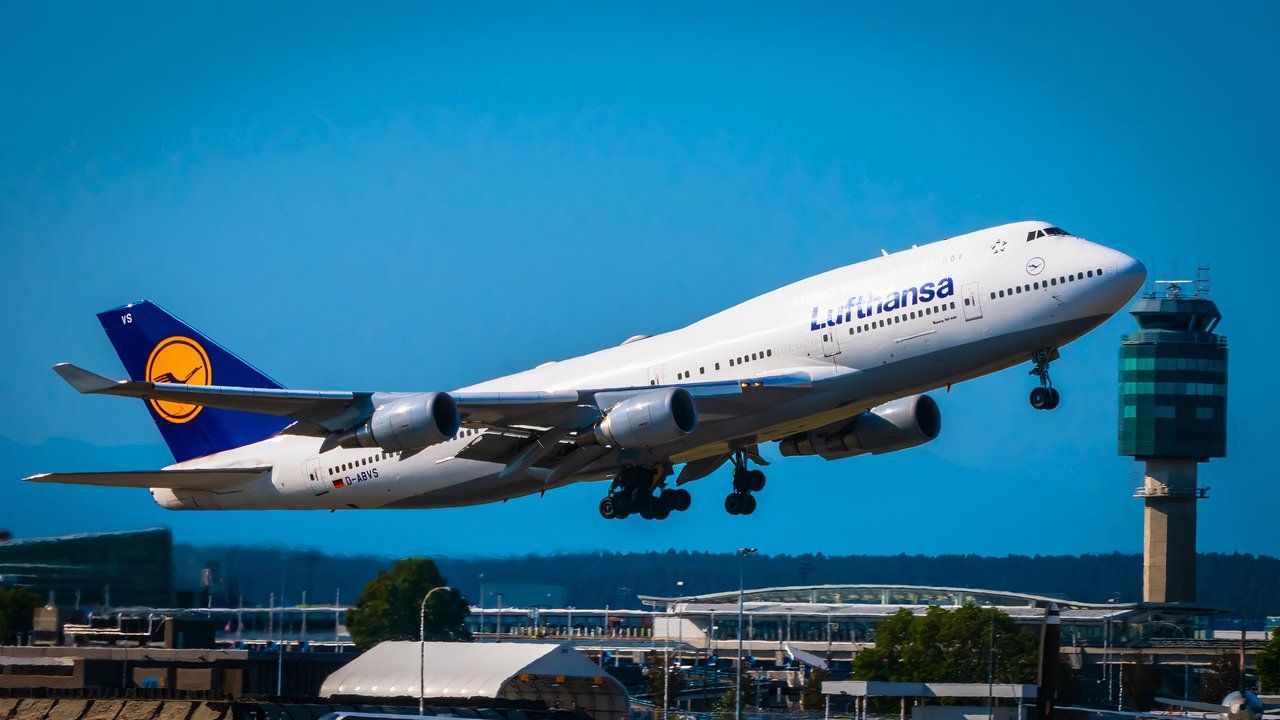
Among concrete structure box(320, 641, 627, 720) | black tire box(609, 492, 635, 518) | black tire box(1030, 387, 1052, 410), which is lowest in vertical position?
concrete structure box(320, 641, 627, 720)

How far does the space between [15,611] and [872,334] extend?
115ft

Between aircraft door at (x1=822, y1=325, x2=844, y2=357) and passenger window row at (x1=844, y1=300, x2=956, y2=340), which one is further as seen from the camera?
aircraft door at (x1=822, y1=325, x2=844, y2=357)

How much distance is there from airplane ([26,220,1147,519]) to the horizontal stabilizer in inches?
2.5

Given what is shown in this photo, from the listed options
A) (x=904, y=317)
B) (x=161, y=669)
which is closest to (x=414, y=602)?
(x=161, y=669)

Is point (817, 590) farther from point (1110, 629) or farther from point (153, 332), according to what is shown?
point (153, 332)

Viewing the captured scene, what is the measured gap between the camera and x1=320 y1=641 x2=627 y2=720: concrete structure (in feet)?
157

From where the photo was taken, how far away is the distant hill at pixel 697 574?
6059 cm

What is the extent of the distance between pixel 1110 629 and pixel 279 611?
3813cm

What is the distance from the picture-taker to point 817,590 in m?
99.6

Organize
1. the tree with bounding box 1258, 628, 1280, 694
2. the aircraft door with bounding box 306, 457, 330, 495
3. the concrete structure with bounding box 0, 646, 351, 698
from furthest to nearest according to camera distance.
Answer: the tree with bounding box 1258, 628, 1280, 694, the concrete structure with bounding box 0, 646, 351, 698, the aircraft door with bounding box 306, 457, 330, 495

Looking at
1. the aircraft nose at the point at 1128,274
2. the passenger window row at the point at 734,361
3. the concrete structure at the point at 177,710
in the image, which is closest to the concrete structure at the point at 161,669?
the concrete structure at the point at 177,710

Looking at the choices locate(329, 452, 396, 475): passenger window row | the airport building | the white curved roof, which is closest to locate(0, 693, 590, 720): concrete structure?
the white curved roof

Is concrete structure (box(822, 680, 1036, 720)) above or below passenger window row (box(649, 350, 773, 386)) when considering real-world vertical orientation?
below

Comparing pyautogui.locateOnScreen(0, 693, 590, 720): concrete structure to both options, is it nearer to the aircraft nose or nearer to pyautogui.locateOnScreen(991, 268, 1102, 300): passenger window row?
pyautogui.locateOnScreen(991, 268, 1102, 300): passenger window row
